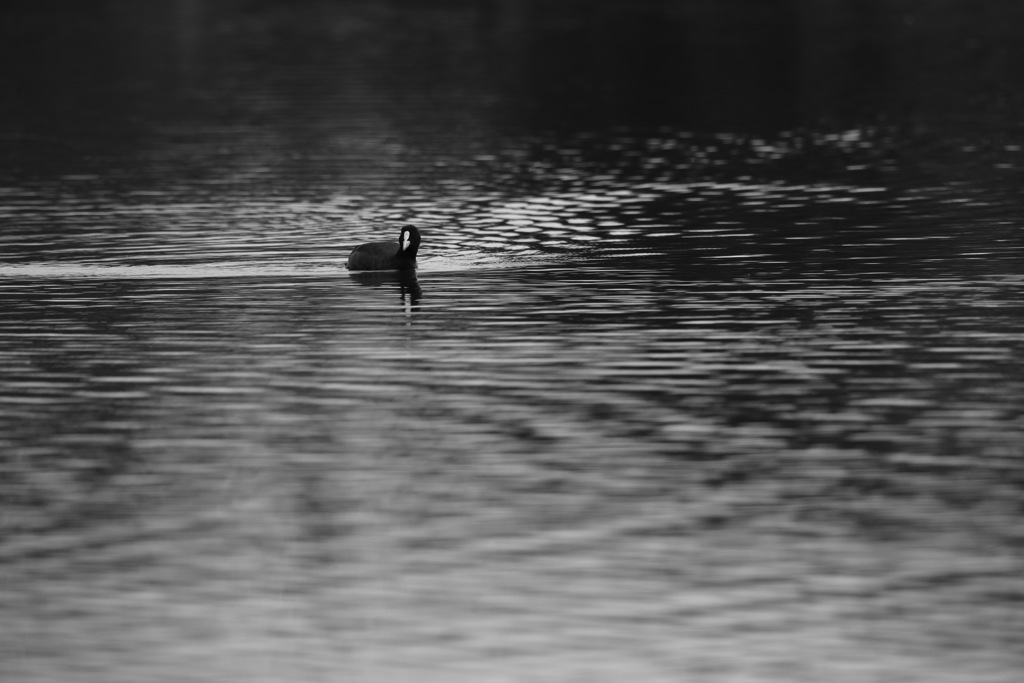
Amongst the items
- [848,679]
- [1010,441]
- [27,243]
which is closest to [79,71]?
[27,243]

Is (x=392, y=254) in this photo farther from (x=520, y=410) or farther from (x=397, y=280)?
(x=520, y=410)

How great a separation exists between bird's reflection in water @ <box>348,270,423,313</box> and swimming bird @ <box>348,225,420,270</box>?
3.5 inches

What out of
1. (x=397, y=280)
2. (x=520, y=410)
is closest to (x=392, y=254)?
(x=397, y=280)

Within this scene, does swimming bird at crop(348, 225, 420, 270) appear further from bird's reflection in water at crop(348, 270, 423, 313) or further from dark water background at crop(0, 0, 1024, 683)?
dark water background at crop(0, 0, 1024, 683)

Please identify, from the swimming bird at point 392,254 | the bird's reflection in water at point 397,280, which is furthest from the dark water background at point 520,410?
the swimming bird at point 392,254

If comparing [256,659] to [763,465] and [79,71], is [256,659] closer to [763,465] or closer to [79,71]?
[763,465]

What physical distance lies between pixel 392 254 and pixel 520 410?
11.2 m

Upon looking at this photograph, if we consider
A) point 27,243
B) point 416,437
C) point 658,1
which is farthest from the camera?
point 658,1

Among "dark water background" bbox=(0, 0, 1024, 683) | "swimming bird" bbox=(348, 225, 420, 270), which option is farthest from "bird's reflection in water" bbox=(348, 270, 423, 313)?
"dark water background" bbox=(0, 0, 1024, 683)

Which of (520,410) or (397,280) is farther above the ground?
(397,280)

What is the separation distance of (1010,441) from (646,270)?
13462mm

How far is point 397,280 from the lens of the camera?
36281 mm

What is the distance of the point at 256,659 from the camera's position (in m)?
17.4

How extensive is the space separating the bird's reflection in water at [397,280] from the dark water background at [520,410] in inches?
11.2
